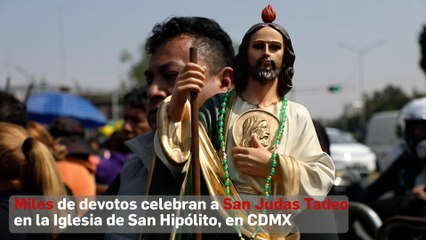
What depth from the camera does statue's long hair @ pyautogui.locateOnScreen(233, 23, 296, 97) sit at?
218 centimetres

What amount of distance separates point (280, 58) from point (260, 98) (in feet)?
0.46

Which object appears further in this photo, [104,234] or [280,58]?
[104,234]

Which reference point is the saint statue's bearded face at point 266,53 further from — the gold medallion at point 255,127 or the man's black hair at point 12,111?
the man's black hair at point 12,111

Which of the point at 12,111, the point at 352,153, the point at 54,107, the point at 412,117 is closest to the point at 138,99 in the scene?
the point at 12,111

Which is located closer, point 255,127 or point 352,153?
point 255,127

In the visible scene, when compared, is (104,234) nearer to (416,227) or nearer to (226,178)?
(226,178)

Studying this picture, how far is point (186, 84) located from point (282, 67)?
1.07ft

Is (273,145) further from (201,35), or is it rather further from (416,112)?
(416,112)

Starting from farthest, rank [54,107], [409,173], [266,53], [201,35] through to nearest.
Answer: [54,107]
[409,173]
[201,35]
[266,53]

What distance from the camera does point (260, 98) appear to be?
2219mm

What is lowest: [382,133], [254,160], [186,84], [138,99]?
[382,133]

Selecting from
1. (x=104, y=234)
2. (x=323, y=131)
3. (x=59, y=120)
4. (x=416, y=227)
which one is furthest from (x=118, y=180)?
(x=59, y=120)

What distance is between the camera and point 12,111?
14.4 ft

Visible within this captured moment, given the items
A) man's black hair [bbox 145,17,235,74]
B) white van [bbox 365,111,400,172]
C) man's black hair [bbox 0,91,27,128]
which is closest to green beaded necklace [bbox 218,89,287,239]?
man's black hair [bbox 145,17,235,74]
